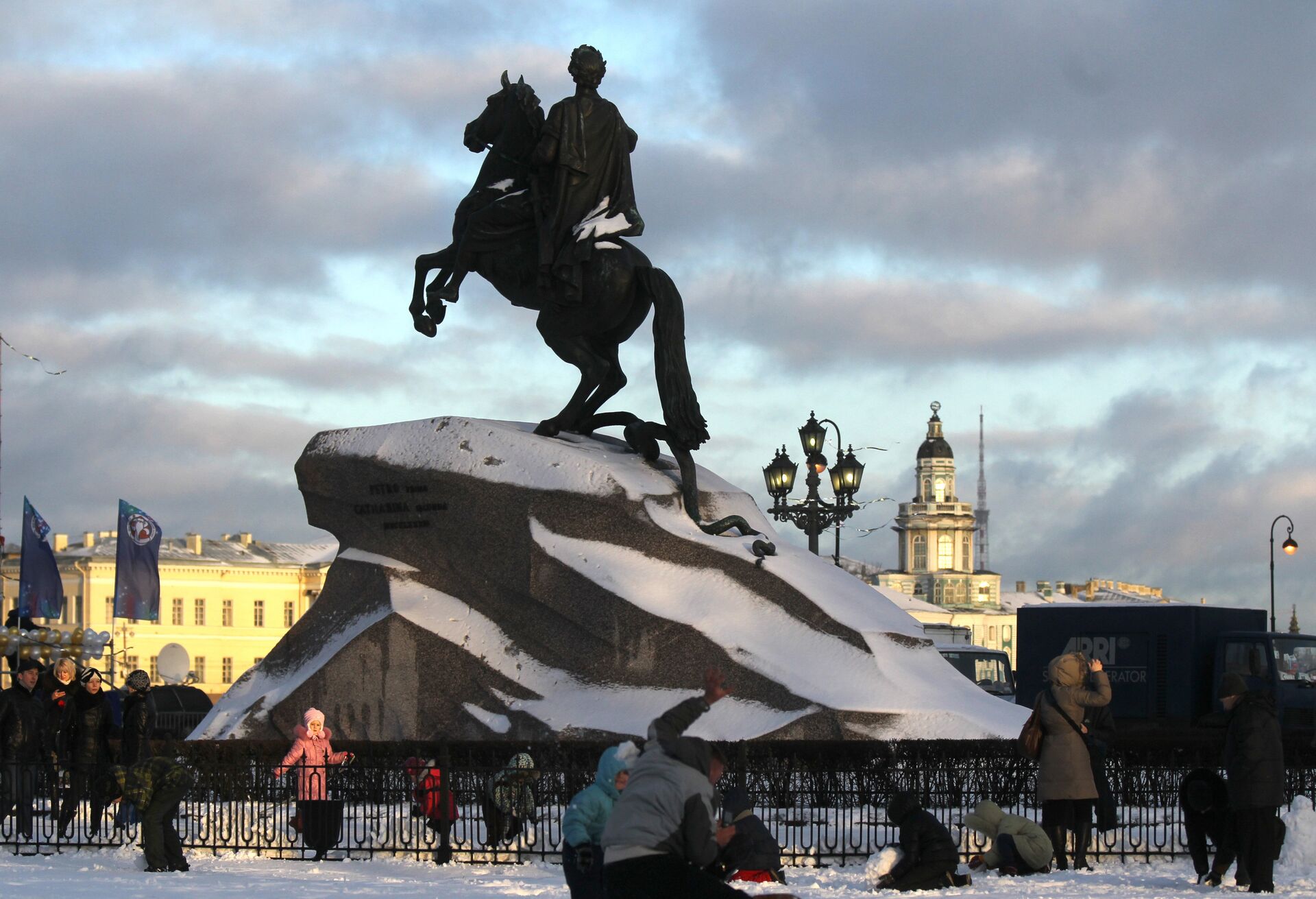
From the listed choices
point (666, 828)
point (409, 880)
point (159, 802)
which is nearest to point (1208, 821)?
point (409, 880)

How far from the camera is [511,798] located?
1196 centimetres

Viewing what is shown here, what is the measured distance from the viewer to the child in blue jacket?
7836mm

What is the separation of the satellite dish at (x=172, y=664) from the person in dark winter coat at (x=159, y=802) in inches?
2042

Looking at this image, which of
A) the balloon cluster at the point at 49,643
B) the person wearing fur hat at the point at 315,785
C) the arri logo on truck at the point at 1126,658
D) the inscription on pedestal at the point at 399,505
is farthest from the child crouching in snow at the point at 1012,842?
the arri logo on truck at the point at 1126,658

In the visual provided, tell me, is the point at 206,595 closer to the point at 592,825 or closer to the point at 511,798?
the point at 511,798

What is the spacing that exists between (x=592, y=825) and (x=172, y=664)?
5851 cm

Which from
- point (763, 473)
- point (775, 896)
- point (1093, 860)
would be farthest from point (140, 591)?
point (775, 896)

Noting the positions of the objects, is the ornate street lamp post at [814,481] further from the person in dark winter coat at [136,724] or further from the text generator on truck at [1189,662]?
the person in dark winter coat at [136,724]

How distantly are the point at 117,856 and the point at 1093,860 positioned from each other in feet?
19.7

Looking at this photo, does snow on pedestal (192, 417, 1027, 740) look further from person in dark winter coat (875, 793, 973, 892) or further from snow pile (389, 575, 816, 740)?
person in dark winter coat (875, 793, 973, 892)

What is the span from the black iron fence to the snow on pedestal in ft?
3.01

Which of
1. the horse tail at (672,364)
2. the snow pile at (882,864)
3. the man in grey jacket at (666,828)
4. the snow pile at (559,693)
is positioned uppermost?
the horse tail at (672,364)

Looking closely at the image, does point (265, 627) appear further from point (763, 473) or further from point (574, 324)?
point (574, 324)

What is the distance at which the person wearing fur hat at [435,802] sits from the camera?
11.8 metres
